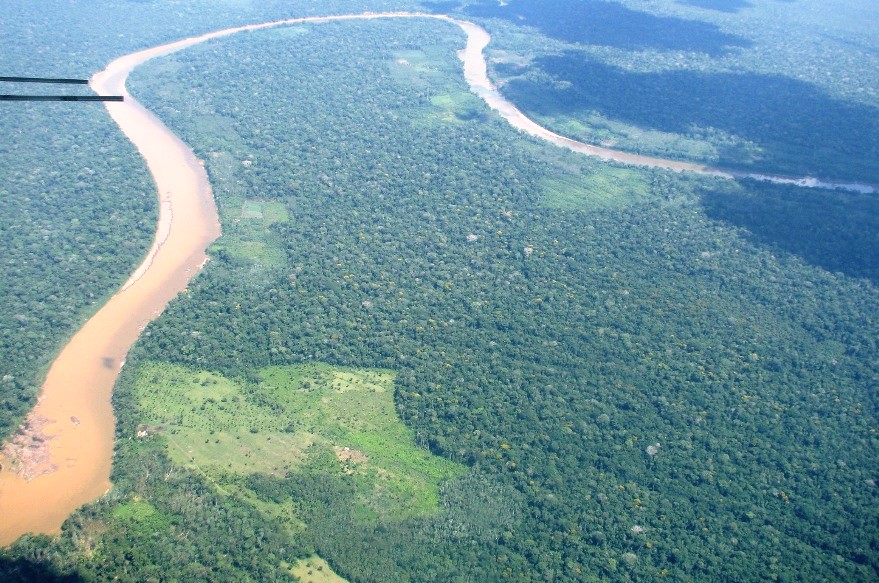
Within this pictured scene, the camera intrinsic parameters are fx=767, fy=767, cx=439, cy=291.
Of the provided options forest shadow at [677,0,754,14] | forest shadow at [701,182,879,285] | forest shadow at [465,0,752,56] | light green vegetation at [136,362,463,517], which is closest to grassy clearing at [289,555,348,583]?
light green vegetation at [136,362,463,517]

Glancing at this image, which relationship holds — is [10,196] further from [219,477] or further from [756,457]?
[756,457]

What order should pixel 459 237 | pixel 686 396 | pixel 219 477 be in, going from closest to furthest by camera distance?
pixel 219 477 < pixel 686 396 < pixel 459 237

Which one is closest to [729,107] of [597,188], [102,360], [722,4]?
[597,188]

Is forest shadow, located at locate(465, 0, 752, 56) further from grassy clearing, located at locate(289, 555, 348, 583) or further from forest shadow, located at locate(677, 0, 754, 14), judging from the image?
grassy clearing, located at locate(289, 555, 348, 583)

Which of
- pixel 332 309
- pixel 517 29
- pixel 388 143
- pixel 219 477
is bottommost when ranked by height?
pixel 219 477

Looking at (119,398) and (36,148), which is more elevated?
(36,148)

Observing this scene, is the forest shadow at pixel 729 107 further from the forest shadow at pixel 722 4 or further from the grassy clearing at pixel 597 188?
the forest shadow at pixel 722 4

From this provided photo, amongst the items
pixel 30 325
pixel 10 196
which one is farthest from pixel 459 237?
pixel 10 196

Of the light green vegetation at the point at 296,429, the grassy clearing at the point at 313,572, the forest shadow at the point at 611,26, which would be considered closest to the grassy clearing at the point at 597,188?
the light green vegetation at the point at 296,429
